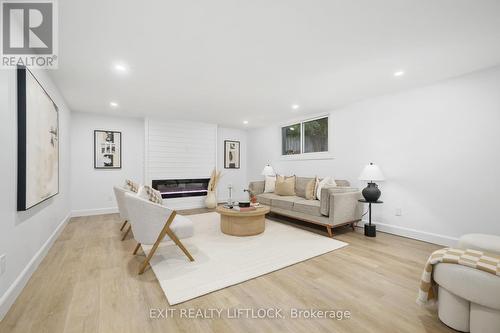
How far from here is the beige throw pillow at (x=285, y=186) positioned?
4.88 m

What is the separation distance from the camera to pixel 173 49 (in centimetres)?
241

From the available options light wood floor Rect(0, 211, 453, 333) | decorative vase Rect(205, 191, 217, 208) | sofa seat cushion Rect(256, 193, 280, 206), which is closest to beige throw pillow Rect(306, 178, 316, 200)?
sofa seat cushion Rect(256, 193, 280, 206)

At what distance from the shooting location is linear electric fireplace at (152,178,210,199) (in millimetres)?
5820

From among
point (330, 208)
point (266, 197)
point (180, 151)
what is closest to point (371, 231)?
point (330, 208)

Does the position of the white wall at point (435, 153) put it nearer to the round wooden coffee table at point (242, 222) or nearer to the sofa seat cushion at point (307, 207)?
the sofa seat cushion at point (307, 207)

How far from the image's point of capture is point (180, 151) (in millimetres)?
6090

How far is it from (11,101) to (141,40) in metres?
1.25

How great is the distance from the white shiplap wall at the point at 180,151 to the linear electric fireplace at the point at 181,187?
4.4 inches

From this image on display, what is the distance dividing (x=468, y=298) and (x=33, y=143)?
3944 mm

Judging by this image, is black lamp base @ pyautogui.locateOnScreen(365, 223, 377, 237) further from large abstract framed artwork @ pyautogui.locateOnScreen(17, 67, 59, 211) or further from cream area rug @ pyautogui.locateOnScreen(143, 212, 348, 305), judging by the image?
large abstract framed artwork @ pyautogui.locateOnScreen(17, 67, 59, 211)

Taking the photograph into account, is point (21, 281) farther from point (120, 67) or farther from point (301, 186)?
point (301, 186)

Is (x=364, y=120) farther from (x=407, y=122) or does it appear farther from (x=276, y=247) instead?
(x=276, y=247)

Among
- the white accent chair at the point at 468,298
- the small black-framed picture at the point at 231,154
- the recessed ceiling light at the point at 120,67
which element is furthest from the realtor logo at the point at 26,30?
the small black-framed picture at the point at 231,154

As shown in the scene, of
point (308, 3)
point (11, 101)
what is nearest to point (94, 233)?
point (11, 101)
